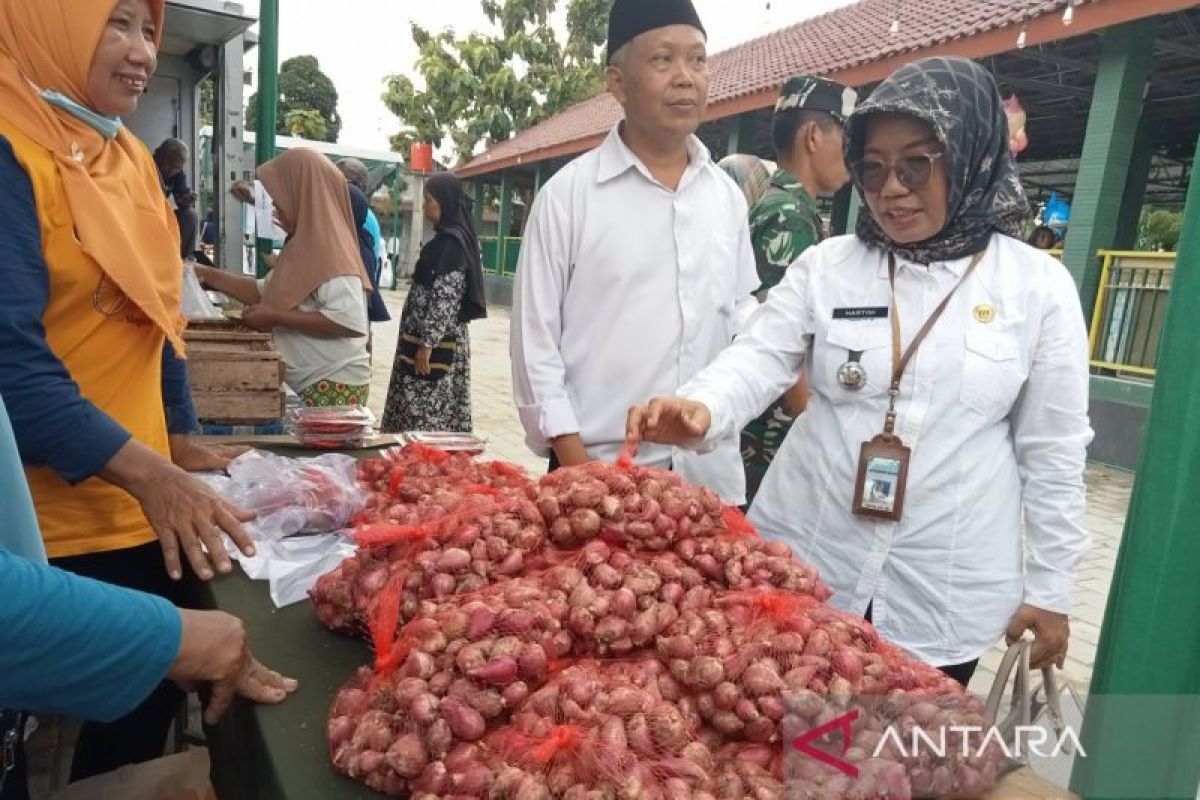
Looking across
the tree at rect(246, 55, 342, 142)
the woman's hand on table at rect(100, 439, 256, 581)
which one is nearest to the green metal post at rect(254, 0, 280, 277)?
the woman's hand on table at rect(100, 439, 256, 581)

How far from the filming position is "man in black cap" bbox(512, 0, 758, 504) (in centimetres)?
224

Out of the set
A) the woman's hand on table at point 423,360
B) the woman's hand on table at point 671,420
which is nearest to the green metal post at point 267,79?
the woman's hand on table at point 423,360

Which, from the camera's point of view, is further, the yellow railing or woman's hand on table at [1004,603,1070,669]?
the yellow railing

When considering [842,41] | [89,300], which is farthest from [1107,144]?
[89,300]

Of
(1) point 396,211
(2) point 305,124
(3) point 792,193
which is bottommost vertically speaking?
(3) point 792,193

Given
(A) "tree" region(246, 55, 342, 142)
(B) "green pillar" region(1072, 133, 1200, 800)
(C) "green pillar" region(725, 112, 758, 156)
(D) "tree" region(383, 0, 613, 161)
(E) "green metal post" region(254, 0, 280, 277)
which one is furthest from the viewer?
(A) "tree" region(246, 55, 342, 142)

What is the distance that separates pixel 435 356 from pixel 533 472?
209 centimetres

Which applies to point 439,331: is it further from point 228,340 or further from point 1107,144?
point 1107,144

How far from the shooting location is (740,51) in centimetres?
1614

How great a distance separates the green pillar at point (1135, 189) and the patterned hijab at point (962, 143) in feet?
34.8

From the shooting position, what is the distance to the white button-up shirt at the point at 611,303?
→ 2.26m

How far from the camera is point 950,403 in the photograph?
63.8 inches

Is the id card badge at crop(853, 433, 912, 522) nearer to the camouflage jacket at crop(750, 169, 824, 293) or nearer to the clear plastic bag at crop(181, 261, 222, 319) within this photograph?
the camouflage jacket at crop(750, 169, 824, 293)

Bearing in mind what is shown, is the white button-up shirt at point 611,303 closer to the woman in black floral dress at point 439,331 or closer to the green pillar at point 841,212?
the woman in black floral dress at point 439,331
